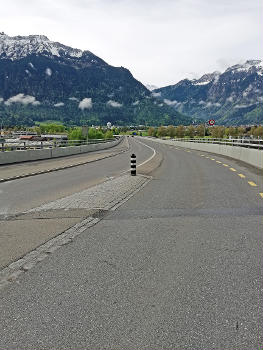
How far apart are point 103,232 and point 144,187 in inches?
231

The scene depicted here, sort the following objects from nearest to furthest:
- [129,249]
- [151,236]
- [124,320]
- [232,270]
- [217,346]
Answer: [217,346] → [124,320] → [232,270] → [129,249] → [151,236]

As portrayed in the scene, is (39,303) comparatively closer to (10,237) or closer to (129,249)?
(129,249)

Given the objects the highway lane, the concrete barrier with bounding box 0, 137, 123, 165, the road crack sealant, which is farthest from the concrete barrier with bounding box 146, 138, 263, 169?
the concrete barrier with bounding box 0, 137, 123, 165

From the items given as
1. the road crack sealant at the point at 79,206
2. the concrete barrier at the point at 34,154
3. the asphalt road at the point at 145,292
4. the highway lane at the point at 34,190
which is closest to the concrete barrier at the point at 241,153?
the road crack sealant at the point at 79,206

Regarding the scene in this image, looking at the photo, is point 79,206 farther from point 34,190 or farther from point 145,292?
point 145,292

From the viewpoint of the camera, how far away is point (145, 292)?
3805 millimetres

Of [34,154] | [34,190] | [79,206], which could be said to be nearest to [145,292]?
[79,206]

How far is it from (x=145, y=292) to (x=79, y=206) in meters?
5.16

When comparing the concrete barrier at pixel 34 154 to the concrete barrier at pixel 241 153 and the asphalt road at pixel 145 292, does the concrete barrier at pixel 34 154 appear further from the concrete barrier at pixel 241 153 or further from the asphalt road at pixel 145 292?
the asphalt road at pixel 145 292

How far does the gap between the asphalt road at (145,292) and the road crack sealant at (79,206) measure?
0.18 meters

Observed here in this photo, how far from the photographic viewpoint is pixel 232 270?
14.5 feet

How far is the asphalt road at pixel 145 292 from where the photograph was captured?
2975 millimetres

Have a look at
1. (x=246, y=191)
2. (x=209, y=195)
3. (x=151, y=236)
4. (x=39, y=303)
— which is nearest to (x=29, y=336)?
(x=39, y=303)

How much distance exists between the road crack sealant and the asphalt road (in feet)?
0.58
